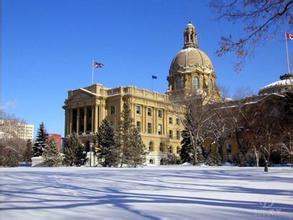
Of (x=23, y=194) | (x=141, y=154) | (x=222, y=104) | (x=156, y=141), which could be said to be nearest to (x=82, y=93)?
(x=156, y=141)

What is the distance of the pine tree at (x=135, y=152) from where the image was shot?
149 feet

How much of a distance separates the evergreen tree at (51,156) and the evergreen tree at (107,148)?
5.72 meters

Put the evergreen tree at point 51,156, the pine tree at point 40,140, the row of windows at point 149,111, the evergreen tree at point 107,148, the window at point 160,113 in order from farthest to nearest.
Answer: the window at point 160,113, the row of windows at point 149,111, the pine tree at point 40,140, the evergreen tree at point 51,156, the evergreen tree at point 107,148

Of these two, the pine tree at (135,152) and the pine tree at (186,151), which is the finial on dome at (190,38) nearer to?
the pine tree at (186,151)

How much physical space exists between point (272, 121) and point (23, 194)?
1614 inches

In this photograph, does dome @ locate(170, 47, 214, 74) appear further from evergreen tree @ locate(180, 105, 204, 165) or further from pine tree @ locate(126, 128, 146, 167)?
pine tree @ locate(126, 128, 146, 167)

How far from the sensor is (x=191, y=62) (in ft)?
374

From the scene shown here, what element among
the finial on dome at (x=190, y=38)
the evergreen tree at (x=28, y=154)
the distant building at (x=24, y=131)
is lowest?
the evergreen tree at (x=28, y=154)

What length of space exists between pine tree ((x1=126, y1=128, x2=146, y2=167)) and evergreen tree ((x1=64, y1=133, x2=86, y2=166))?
28.0ft

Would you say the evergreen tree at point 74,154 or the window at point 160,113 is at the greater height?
the window at point 160,113

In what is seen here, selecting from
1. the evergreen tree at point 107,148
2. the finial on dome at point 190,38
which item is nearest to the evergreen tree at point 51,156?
the evergreen tree at point 107,148

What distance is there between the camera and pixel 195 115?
53.8m

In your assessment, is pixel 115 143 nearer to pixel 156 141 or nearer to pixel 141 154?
pixel 141 154

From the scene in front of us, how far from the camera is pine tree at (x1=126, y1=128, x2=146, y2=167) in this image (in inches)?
1786
